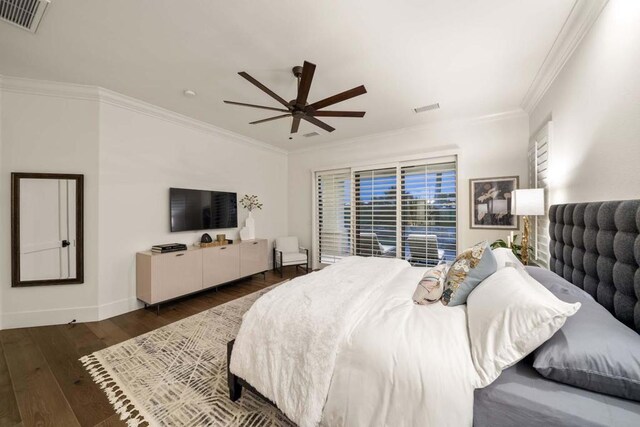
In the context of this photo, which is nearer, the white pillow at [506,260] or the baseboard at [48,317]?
the white pillow at [506,260]

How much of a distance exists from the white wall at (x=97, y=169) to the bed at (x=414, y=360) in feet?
8.41

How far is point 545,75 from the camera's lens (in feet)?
8.05

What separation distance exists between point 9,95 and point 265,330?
3.85m

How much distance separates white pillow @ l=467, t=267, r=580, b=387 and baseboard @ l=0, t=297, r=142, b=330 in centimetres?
385

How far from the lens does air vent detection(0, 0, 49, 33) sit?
1.73 m

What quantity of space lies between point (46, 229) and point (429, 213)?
5.24m

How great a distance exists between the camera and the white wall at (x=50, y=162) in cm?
263

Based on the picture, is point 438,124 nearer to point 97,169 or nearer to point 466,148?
point 466,148

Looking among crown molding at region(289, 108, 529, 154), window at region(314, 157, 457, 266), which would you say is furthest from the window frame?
crown molding at region(289, 108, 529, 154)

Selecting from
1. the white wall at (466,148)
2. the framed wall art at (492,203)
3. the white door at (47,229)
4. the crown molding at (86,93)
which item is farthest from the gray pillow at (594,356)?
the crown molding at (86,93)

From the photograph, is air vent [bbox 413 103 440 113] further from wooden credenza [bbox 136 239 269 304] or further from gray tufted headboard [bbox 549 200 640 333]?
wooden credenza [bbox 136 239 269 304]

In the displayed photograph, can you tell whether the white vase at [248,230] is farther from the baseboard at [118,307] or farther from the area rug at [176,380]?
the area rug at [176,380]

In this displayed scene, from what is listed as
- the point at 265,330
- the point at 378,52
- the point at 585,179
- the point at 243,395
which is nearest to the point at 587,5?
the point at 585,179

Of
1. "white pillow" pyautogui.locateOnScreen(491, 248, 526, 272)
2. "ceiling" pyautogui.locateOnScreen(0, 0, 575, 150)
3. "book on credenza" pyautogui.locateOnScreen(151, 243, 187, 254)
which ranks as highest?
"ceiling" pyautogui.locateOnScreen(0, 0, 575, 150)
